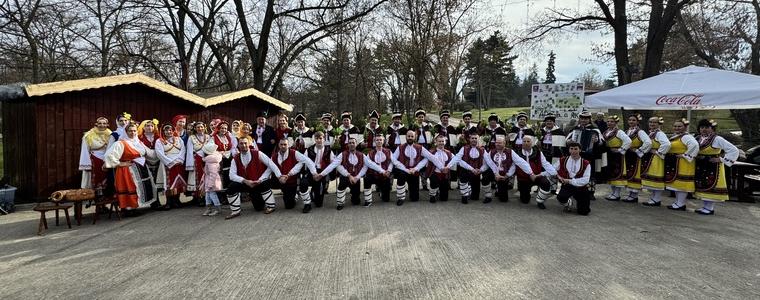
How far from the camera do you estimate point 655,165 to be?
7344 millimetres

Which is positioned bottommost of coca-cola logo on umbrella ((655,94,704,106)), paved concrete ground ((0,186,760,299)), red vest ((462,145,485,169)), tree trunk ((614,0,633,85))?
paved concrete ground ((0,186,760,299))

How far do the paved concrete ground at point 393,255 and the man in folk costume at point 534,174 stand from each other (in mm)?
400

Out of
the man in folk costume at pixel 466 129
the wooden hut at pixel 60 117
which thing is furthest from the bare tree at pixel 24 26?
the man in folk costume at pixel 466 129

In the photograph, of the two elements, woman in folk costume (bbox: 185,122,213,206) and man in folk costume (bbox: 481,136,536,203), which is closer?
woman in folk costume (bbox: 185,122,213,206)

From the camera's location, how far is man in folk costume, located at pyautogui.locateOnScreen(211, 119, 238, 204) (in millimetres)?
7453

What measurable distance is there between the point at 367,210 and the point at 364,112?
2831 cm

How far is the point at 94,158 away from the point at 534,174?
25.0 feet

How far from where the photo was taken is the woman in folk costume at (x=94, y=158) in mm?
6871

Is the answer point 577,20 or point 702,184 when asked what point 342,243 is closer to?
point 702,184

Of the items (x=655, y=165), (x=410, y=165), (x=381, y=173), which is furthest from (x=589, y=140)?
(x=381, y=173)

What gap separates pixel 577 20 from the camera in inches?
594

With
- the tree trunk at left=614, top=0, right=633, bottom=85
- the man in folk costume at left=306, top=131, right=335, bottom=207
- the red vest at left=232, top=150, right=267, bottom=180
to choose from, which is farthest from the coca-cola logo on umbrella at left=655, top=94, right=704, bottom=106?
the red vest at left=232, top=150, right=267, bottom=180

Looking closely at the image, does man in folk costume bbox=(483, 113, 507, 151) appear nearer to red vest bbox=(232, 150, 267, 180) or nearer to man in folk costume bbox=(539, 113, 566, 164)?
man in folk costume bbox=(539, 113, 566, 164)

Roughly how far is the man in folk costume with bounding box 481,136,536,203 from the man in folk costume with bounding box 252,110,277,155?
14.2ft
